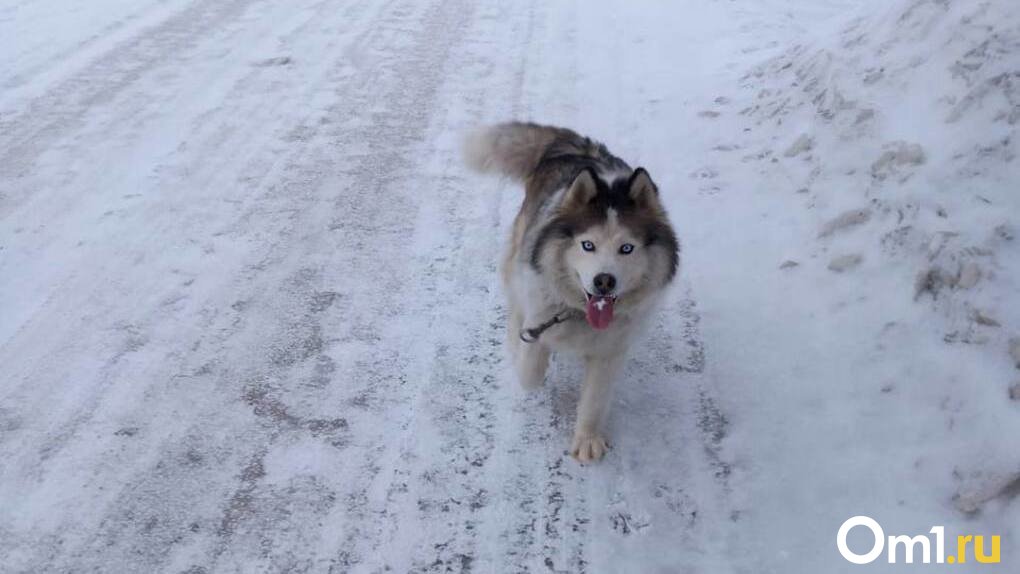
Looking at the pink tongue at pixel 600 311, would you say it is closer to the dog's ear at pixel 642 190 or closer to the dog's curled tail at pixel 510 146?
the dog's ear at pixel 642 190

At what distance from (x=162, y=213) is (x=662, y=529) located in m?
3.84

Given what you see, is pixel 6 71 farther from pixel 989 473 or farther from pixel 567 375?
pixel 989 473

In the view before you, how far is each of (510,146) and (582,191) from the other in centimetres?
140

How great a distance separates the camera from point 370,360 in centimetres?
420

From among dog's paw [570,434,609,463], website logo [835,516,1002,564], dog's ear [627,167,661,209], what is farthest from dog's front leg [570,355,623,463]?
website logo [835,516,1002,564]

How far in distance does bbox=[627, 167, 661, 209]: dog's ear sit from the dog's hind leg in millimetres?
808

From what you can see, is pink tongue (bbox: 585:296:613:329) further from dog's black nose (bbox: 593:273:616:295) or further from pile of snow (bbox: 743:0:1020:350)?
pile of snow (bbox: 743:0:1020:350)

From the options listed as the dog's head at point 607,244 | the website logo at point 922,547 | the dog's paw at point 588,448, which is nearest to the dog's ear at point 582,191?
the dog's head at point 607,244

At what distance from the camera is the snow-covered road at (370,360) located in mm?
3260

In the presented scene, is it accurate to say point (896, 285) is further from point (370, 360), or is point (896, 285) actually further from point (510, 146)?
point (370, 360)

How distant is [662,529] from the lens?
3330 mm

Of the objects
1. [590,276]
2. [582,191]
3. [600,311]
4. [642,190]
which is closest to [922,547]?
[600,311]

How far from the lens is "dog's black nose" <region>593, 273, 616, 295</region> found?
127 inches

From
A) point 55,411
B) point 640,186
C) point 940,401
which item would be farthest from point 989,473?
point 55,411
